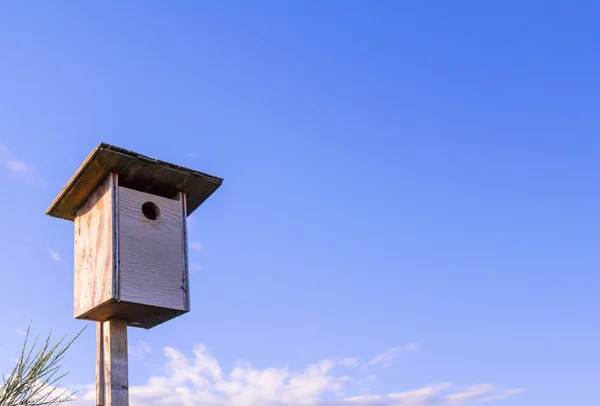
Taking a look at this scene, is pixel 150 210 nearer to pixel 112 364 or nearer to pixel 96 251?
pixel 96 251

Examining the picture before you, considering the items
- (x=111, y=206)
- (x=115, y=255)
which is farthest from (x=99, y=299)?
(x=111, y=206)

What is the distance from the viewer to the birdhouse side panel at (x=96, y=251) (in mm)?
4535

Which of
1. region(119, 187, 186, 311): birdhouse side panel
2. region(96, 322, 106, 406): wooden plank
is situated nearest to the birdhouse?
region(119, 187, 186, 311): birdhouse side panel

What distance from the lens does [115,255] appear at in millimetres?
4516

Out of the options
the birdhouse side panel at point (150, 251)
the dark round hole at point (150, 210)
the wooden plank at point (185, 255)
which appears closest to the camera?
the birdhouse side panel at point (150, 251)

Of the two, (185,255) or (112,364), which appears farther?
(185,255)

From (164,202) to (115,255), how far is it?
653 mm

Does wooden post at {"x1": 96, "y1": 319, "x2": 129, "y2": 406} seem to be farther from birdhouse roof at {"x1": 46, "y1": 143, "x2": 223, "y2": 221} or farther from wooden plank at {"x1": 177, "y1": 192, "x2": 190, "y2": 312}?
birdhouse roof at {"x1": 46, "y1": 143, "x2": 223, "y2": 221}

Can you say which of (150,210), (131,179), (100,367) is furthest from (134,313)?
(131,179)

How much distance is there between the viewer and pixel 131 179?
4.96m

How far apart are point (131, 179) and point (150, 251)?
60cm

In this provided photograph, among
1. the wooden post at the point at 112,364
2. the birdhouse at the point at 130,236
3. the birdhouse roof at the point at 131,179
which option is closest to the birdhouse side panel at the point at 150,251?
the birdhouse at the point at 130,236

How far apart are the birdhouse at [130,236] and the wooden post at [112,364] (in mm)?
94

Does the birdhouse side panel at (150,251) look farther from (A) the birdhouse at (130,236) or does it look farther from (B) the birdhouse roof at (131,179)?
(B) the birdhouse roof at (131,179)
